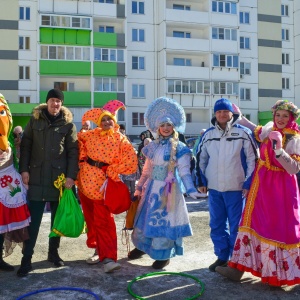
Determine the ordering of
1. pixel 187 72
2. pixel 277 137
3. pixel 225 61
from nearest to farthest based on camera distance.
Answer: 1. pixel 277 137
2. pixel 187 72
3. pixel 225 61

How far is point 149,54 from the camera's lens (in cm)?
3148

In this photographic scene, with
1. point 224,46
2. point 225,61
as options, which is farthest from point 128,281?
point 224,46

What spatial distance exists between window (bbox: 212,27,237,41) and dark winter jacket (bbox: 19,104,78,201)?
29381 millimetres

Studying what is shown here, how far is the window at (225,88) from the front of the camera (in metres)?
32.2

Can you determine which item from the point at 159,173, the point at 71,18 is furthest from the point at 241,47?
the point at 159,173

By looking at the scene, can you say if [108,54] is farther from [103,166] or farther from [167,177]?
[167,177]

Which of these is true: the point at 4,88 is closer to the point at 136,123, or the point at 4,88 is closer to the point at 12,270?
the point at 136,123

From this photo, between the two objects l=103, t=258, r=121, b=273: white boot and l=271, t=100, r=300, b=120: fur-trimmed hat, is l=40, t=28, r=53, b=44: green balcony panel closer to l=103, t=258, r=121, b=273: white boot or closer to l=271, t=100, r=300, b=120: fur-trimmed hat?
l=103, t=258, r=121, b=273: white boot

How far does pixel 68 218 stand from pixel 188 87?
27531 millimetres

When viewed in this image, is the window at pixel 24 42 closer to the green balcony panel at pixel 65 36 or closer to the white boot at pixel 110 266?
the green balcony panel at pixel 65 36

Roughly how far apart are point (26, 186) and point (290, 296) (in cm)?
303

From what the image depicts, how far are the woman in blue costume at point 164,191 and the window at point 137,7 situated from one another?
2796 centimetres

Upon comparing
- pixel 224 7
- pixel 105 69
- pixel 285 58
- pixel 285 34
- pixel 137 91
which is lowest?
pixel 137 91

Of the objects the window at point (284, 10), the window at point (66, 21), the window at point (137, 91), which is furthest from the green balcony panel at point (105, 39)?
the window at point (284, 10)
